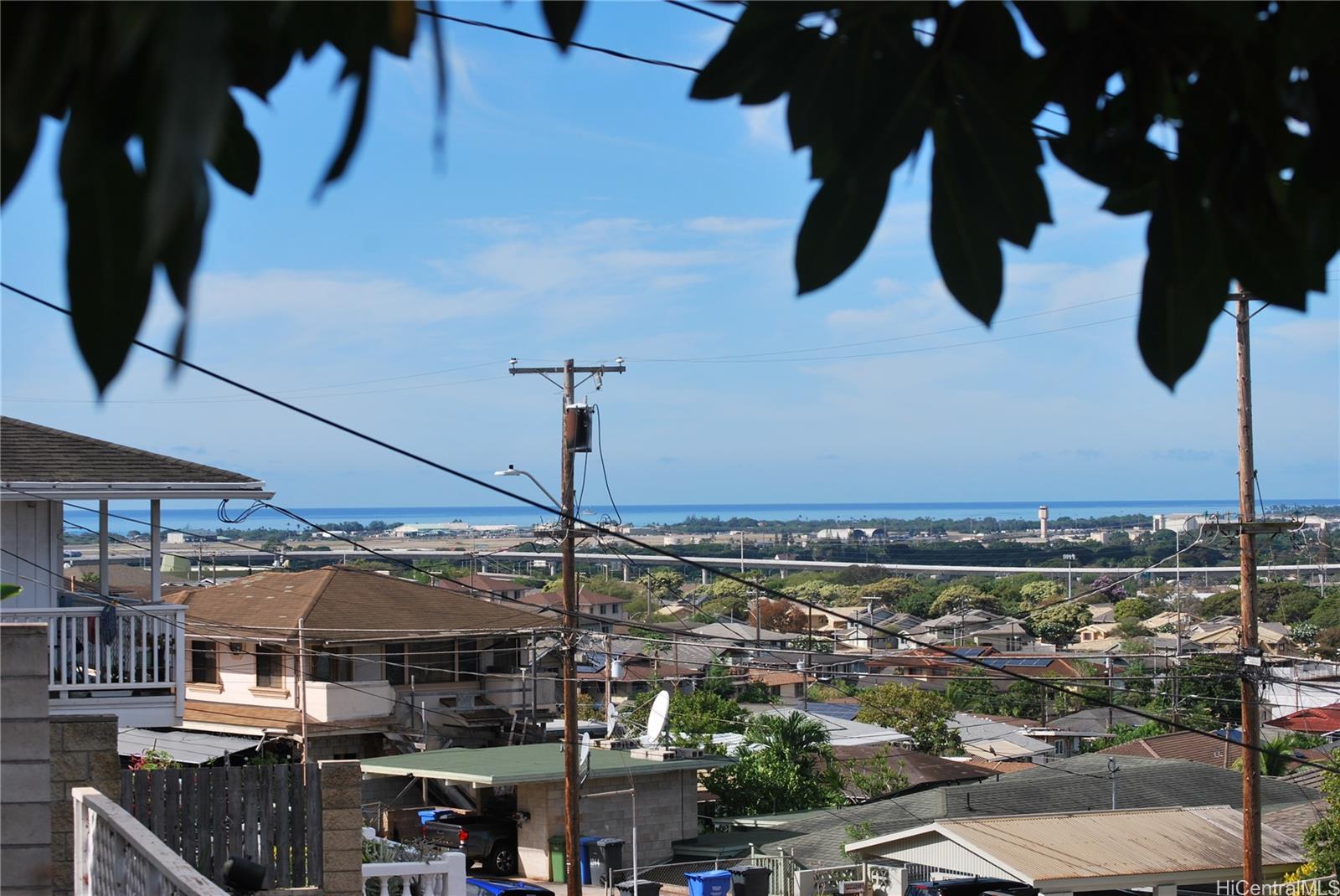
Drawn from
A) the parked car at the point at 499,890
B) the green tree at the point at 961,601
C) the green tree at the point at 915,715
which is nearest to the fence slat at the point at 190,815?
the parked car at the point at 499,890

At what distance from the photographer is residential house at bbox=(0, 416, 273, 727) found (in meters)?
14.0

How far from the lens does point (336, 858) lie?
29.9ft

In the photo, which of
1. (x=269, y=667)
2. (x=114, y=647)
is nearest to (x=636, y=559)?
(x=269, y=667)

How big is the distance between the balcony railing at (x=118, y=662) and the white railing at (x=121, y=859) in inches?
270

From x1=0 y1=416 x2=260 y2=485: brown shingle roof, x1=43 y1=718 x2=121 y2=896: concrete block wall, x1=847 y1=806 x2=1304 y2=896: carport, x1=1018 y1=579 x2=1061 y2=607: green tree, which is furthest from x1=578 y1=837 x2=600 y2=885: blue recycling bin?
x1=1018 y1=579 x2=1061 y2=607: green tree

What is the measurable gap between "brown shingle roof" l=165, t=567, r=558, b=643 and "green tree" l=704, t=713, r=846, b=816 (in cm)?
617

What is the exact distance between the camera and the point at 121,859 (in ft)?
21.0

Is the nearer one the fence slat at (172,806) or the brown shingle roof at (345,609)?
the fence slat at (172,806)

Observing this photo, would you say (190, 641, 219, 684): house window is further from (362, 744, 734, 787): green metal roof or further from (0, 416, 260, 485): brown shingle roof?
(0, 416, 260, 485): brown shingle roof

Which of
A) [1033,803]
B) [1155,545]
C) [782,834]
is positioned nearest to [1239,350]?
[1033,803]

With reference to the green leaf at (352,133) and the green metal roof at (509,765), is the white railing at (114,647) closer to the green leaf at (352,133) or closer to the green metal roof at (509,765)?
the green metal roof at (509,765)

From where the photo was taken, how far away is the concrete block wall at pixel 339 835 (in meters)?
9.09

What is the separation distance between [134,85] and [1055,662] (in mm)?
60234

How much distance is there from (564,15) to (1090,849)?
24.5 metres
